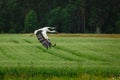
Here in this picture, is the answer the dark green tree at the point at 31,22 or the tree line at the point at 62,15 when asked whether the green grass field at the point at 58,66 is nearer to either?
the dark green tree at the point at 31,22

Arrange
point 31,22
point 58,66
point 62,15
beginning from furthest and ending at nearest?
point 62,15 < point 31,22 < point 58,66

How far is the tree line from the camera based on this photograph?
88.6m

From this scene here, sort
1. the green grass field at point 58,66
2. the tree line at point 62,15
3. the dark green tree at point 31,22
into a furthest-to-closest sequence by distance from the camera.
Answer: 1. the tree line at point 62,15
2. the dark green tree at point 31,22
3. the green grass field at point 58,66

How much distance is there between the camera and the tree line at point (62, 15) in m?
88.6

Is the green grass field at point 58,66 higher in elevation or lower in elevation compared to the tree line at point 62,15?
higher

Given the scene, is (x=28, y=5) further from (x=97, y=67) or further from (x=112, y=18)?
(x=97, y=67)

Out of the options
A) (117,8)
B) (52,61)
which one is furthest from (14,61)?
(117,8)

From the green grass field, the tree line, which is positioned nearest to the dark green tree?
the tree line

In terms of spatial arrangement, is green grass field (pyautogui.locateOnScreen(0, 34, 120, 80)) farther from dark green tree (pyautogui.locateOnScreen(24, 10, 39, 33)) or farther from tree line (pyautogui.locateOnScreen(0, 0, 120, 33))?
tree line (pyautogui.locateOnScreen(0, 0, 120, 33))

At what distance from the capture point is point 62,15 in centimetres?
8919

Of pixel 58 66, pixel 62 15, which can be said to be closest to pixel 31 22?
pixel 62 15

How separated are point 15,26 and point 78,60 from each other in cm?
6384

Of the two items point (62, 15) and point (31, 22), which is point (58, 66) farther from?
point (62, 15)

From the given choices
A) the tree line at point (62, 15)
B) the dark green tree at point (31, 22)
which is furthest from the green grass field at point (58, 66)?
the tree line at point (62, 15)
